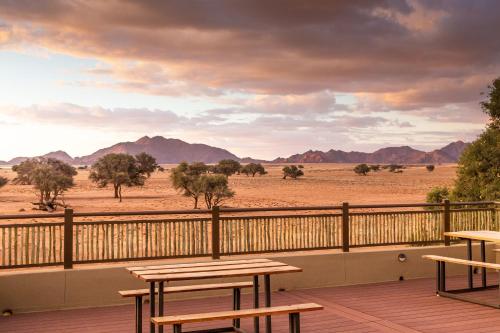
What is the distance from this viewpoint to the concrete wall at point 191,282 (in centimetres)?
966

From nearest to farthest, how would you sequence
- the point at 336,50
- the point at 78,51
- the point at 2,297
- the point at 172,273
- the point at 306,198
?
the point at 172,273 < the point at 2,297 < the point at 336,50 < the point at 78,51 < the point at 306,198

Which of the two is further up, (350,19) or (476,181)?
(350,19)

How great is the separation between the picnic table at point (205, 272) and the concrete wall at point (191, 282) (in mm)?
2727

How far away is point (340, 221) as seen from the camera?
12195mm

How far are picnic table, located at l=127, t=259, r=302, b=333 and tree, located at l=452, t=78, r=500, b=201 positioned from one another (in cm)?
1673

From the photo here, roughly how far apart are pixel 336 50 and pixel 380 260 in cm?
3312

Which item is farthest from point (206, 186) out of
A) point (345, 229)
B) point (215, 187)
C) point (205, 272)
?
point (205, 272)

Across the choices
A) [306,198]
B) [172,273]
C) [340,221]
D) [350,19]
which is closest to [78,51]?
[350,19]

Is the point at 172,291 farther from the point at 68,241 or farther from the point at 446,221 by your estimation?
the point at 446,221

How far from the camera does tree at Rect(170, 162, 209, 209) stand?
5219cm

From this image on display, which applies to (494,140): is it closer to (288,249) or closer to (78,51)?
(288,249)

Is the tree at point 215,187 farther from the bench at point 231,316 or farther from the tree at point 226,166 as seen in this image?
the tree at point 226,166

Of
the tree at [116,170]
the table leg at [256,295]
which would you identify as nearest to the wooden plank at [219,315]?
the table leg at [256,295]

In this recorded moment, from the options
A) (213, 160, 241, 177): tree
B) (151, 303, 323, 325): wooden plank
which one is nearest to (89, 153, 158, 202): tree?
(213, 160, 241, 177): tree
